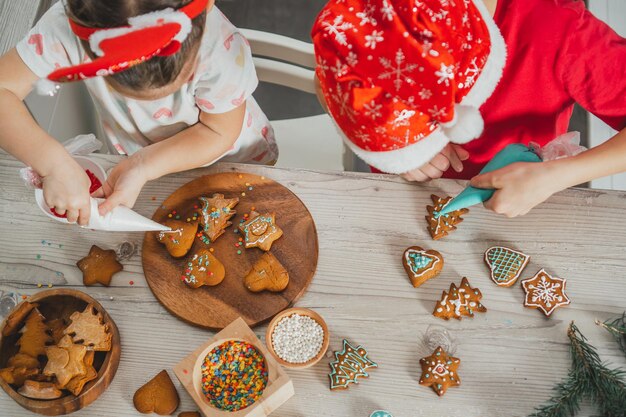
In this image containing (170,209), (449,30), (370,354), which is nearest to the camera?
(449,30)

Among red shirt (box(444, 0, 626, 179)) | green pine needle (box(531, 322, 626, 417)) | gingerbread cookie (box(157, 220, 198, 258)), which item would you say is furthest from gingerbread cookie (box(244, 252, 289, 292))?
red shirt (box(444, 0, 626, 179))

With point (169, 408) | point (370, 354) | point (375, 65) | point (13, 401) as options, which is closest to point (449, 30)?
point (375, 65)

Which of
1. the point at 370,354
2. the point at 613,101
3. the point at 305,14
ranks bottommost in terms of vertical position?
the point at 305,14

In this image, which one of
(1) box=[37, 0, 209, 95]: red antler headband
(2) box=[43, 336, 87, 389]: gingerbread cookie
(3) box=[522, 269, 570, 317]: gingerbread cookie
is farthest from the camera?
(3) box=[522, 269, 570, 317]: gingerbread cookie

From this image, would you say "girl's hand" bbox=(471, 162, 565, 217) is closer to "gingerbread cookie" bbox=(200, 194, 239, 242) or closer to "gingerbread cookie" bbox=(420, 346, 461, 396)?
"gingerbread cookie" bbox=(420, 346, 461, 396)

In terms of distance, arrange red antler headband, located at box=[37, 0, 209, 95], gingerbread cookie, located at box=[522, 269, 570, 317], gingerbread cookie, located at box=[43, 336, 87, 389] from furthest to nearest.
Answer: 1. gingerbread cookie, located at box=[522, 269, 570, 317]
2. gingerbread cookie, located at box=[43, 336, 87, 389]
3. red antler headband, located at box=[37, 0, 209, 95]

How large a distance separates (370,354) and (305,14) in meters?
1.76

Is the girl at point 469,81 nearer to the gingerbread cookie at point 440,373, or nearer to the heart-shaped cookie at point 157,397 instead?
the gingerbread cookie at point 440,373

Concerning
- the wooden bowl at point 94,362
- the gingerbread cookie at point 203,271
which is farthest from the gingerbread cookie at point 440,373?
the wooden bowl at point 94,362

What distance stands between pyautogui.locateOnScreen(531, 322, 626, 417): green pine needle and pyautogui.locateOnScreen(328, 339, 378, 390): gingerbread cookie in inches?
10.7

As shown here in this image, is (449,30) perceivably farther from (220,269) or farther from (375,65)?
(220,269)

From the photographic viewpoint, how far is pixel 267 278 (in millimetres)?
942

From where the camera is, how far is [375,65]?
2.60ft

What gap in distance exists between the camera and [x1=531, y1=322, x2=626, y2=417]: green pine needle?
2.74 ft
